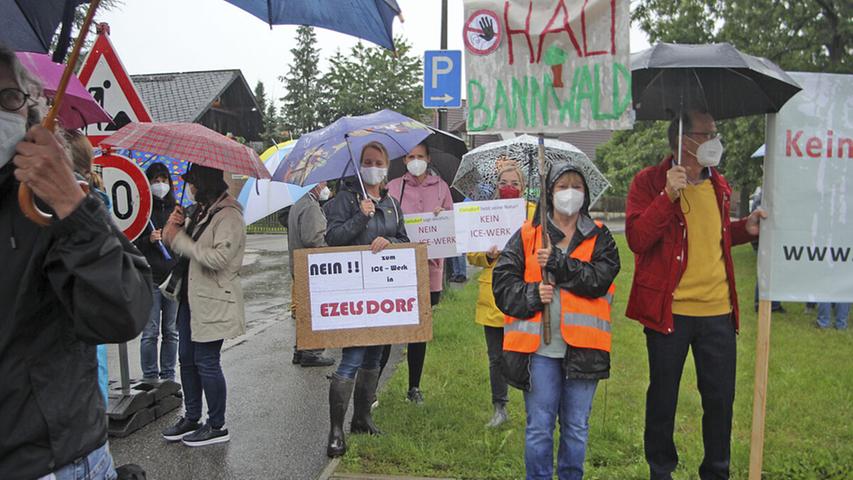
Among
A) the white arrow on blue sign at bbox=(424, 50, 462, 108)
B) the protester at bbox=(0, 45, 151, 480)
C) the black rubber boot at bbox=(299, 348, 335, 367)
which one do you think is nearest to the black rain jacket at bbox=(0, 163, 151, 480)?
the protester at bbox=(0, 45, 151, 480)

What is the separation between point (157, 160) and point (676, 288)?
4.51 metres

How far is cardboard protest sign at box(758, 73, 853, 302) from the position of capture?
364 cm

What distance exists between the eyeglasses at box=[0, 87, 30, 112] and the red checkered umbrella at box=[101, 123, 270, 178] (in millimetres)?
2557

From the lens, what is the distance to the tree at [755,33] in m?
14.2

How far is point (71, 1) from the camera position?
2.40 meters

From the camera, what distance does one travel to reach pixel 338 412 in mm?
4547

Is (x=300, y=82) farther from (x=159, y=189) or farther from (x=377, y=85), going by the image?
(x=159, y=189)

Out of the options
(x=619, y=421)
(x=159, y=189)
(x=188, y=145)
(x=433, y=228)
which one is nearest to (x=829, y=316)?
(x=619, y=421)

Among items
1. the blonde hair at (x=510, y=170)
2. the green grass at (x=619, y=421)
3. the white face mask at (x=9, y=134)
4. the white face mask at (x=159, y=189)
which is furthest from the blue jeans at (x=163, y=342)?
the white face mask at (x=9, y=134)

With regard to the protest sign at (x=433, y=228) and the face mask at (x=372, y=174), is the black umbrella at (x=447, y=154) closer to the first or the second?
the protest sign at (x=433, y=228)

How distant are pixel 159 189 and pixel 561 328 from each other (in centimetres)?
385

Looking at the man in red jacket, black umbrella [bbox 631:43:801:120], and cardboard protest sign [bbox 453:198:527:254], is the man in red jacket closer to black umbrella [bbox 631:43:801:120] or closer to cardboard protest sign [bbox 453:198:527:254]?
black umbrella [bbox 631:43:801:120]

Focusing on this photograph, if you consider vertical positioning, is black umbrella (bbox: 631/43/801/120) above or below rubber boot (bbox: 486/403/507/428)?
above

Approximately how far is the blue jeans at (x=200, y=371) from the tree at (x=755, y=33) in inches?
536
